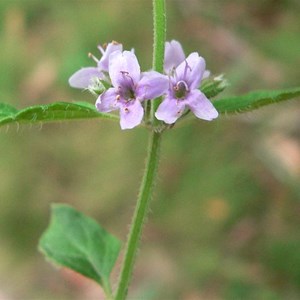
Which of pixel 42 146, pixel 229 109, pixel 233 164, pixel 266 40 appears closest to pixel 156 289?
pixel 233 164

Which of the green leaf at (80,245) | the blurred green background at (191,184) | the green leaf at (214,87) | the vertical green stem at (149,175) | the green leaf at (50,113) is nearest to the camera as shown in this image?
the green leaf at (50,113)

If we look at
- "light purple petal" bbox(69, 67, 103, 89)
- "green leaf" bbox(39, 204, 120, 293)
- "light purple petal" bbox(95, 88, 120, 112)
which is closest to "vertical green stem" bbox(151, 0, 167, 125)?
"light purple petal" bbox(95, 88, 120, 112)

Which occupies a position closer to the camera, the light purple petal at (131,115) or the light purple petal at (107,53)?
the light purple petal at (131,115)

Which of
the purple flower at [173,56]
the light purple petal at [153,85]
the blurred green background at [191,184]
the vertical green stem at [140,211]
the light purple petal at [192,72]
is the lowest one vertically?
the vertical green stem at [140,211]

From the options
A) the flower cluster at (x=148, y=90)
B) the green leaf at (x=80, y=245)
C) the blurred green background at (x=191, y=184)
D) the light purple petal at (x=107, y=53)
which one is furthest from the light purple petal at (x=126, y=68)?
the blurred green background at (x=191, y=184)

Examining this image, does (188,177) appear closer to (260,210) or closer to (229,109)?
(260,210)

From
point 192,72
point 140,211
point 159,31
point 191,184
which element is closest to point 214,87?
point 192,72

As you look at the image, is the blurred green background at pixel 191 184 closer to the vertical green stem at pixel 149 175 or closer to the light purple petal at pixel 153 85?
the vertical green stem at pixel 149 175
